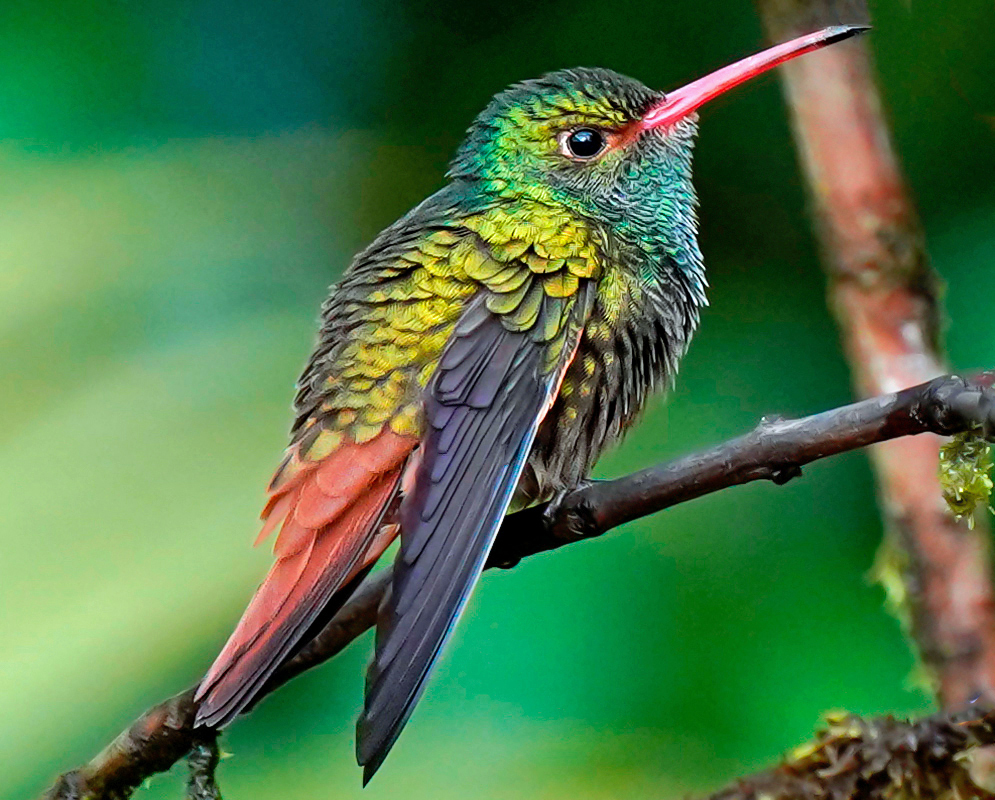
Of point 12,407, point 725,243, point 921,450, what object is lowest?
point 12,407

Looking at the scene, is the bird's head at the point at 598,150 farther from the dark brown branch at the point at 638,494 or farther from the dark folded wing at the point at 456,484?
the dark brown branch at the point at 638,494

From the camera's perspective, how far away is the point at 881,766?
3.08ft

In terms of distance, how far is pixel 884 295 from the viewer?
1.69 m

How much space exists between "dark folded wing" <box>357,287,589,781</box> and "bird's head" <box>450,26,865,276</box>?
→ 199 mm

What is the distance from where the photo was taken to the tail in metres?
1.03

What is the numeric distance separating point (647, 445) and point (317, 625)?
1.00 meters

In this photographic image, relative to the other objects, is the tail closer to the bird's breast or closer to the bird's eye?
the bird's breast

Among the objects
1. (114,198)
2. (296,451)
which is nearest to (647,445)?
(296,451)

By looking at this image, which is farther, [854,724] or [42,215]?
[42,215]

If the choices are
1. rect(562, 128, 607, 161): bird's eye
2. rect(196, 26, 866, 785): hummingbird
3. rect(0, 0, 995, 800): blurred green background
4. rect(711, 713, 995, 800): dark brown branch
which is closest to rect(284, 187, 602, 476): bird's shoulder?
rect(196, 26, 866, 785): hummingbird

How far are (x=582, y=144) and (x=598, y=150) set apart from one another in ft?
0.07

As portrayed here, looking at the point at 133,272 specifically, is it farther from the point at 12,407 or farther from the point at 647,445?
Result: the point at 647,445

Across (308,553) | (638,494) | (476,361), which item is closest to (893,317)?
(476,361)

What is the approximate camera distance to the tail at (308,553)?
1.03 m
